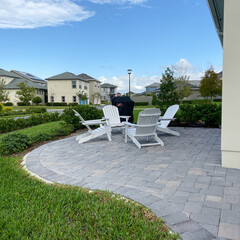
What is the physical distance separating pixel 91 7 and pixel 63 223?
11.9m

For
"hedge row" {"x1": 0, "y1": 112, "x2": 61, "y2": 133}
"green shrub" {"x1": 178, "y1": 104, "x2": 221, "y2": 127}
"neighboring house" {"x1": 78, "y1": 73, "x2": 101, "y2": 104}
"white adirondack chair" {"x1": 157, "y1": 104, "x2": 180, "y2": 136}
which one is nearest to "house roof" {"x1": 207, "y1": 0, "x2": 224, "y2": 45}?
"white adirondack chair" {"x1": 157, "y1": 104, "x2": 180, "y2": 136}

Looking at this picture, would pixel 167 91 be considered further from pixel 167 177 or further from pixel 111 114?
pixel 167 177

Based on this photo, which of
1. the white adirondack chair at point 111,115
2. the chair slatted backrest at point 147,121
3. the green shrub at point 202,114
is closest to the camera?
the chair slatted backrest at point 147,121

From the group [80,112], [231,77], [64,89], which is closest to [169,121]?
[231,77]

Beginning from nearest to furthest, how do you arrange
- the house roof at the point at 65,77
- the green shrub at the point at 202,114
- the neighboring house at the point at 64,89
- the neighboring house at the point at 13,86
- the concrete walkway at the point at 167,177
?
the concrete walkway at the point at 167,177
the green shrub at the point at 202,114
the neighboring house at the point at 13,86
the house roof at the point at 65,77
the neighboring house at the point at 64,89

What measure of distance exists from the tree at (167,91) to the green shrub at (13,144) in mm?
6755

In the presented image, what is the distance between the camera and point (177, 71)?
32.6 m

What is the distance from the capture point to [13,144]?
227 inches

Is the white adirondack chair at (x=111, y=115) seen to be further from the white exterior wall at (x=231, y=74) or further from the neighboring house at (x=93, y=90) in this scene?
the neighboring house at (x=93, y=90)

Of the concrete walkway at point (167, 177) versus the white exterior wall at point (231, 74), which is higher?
the white exterior wall at point (231, 74)

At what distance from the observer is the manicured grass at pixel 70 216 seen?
2.11 m

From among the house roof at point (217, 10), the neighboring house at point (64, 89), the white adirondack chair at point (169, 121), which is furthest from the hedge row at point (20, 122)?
the neighboring house at point (64, 89)

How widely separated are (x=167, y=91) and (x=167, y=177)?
783 centimetres

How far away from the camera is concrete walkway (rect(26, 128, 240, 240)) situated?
2.34 m
